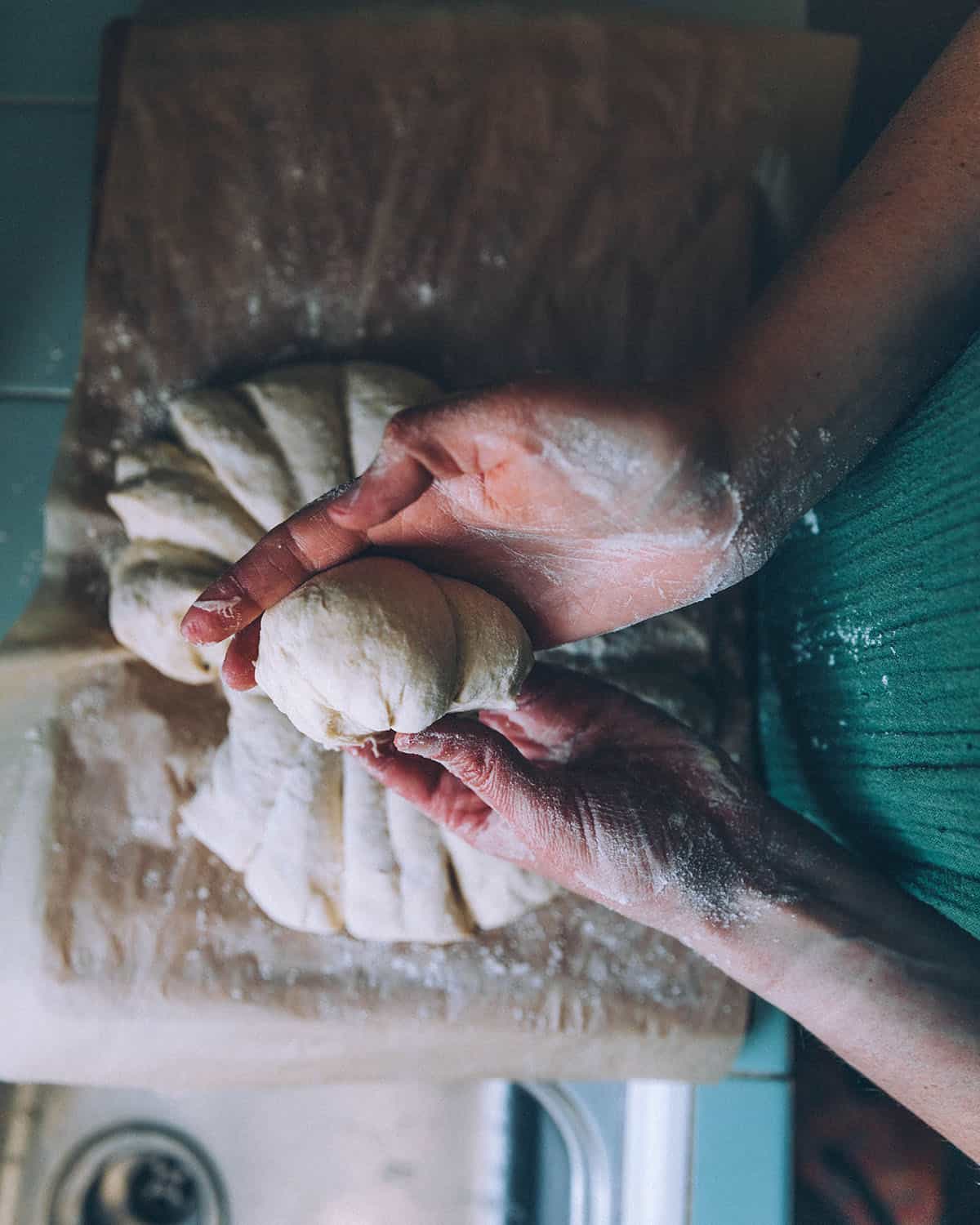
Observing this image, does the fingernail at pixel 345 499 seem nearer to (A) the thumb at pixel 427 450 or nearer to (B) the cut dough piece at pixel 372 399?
(A) the thumb at pixel 427 450

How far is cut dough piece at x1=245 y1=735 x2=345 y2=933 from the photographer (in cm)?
127

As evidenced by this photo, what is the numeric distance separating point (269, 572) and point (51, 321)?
1003mm

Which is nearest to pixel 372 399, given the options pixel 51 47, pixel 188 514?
pixel 188 514

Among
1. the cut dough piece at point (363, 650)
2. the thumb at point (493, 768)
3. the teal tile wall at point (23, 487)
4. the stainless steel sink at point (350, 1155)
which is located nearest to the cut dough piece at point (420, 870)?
the thumb at point (493, 768)

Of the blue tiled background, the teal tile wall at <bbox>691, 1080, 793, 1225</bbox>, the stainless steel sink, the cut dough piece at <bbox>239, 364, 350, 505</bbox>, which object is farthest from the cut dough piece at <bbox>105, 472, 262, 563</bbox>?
the teal tile wall at <bbox>691, 1080, 793, 1225</bbox>

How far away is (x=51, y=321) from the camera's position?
5.12ft

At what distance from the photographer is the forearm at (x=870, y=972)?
988 millimetres

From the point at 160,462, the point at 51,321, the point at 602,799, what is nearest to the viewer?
the point at 602,799

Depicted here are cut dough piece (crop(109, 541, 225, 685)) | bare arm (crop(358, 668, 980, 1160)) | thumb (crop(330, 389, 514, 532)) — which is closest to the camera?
thumb (crop(330, 389, 514, 532))

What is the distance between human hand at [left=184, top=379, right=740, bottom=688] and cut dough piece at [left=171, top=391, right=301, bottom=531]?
37cm

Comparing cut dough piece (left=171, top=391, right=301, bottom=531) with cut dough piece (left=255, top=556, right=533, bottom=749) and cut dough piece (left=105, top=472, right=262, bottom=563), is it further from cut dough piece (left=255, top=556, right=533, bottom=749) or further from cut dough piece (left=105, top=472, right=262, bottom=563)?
cut dough piece (left=255, top=556, right=533, bottom=749)

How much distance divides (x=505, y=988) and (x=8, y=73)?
1.81 metres

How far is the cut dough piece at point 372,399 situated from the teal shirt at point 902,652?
1.99ft

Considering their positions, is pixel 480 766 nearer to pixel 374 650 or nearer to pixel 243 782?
pixel 374 650
